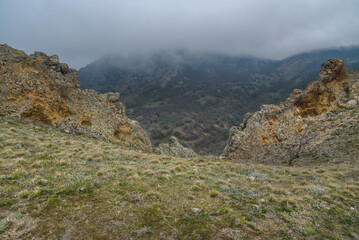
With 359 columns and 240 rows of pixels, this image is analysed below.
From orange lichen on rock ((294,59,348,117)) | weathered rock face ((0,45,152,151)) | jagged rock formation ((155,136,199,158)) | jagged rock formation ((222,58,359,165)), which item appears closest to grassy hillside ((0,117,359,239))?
jagged rock formation ((222,58,359,165))

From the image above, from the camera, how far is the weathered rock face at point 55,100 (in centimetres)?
1919

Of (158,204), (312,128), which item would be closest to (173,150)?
(312,128)

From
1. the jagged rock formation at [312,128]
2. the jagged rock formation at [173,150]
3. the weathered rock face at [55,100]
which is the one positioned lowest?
the jagged rock formation at [173,150]

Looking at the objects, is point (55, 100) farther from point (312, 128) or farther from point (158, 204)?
point (312, 128)

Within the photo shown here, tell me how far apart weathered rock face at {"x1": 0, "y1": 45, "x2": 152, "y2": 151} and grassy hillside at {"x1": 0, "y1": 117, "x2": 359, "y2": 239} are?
9.94 m

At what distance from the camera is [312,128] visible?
65.8ft

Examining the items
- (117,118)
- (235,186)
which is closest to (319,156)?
(235,186)

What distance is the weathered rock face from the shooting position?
19.2m

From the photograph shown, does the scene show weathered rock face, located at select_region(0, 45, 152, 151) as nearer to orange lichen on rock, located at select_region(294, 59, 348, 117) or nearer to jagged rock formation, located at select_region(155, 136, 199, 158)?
jagged rock formation, located at select_region(155, 136, 199, 158)

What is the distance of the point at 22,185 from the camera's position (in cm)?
746

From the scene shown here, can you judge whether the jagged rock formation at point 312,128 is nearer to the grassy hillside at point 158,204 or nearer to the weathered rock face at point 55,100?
the grassy hillside at point 158,204

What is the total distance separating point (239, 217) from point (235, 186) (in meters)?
3.39

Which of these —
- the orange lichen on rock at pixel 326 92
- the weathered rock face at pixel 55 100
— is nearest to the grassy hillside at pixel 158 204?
the weathered rock face at pixel 55 100

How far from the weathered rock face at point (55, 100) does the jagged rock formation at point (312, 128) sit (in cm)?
1511
